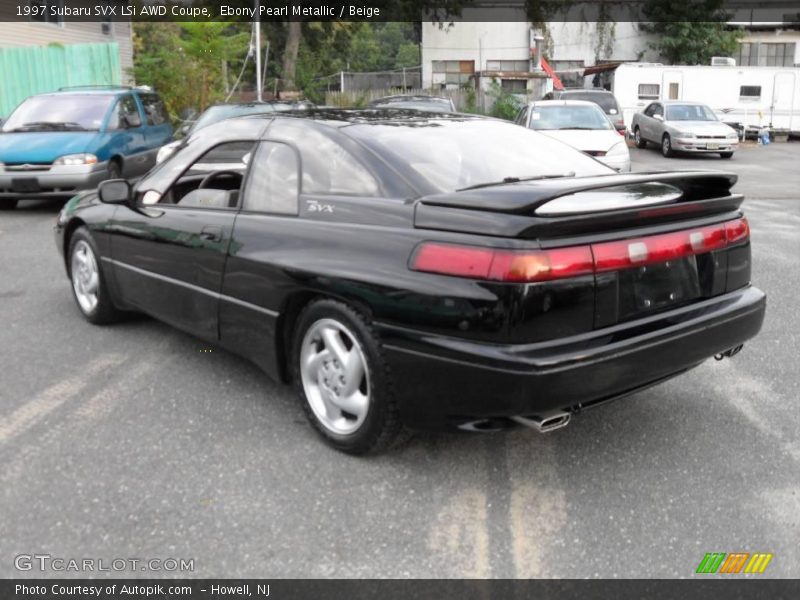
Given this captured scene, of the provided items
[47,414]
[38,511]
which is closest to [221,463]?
[38,511]

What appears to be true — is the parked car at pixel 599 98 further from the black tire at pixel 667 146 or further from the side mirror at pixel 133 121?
the side mirror at pixel 133 121

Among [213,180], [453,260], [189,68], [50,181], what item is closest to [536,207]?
[453,260]

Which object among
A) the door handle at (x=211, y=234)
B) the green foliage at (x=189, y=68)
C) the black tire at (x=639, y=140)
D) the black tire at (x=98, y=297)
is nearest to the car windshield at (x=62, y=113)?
the black tire at (x=98, y=297)

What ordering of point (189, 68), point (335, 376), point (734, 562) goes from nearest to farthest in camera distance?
point (734, 562), point (335, 376), point (189, 68)

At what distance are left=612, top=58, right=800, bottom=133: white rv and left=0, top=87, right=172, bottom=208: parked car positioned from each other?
65.2ft

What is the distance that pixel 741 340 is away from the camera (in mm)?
3598

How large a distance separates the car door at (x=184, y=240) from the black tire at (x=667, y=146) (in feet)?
63.7

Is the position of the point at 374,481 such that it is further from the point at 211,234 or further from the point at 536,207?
the point at 211,234

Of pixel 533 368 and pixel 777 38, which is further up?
pixel 777 38

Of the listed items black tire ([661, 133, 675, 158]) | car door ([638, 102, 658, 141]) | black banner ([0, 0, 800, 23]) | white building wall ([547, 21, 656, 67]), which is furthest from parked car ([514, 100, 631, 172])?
white building wall ([547, 21, 656, 67])

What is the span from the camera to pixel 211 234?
4.07 meters

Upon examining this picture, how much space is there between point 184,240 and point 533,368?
7.28ft

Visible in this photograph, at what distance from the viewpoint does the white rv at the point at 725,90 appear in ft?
91.1
